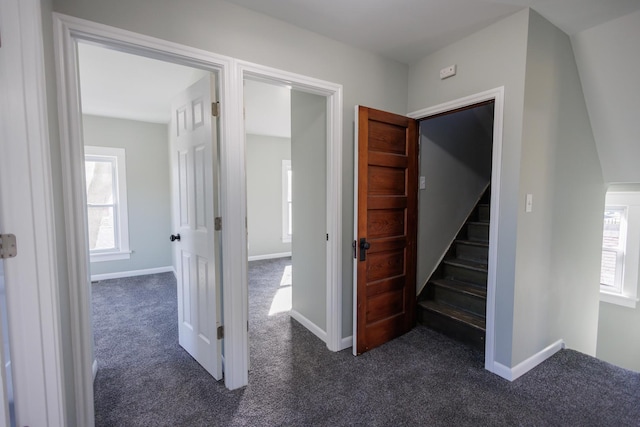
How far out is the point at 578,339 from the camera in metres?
2.70

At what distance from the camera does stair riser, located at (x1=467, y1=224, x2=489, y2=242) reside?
319 cm

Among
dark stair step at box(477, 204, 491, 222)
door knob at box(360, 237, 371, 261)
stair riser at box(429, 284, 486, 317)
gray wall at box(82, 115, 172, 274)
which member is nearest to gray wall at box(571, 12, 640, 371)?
dark stair step at box(477, 204, 491, 222)

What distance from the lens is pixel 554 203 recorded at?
88.0 inches

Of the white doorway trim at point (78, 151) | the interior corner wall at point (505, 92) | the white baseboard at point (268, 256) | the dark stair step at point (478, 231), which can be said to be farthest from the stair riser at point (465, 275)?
the white baseboard at point (268, 256)

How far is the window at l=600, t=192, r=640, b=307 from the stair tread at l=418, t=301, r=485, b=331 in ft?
6.76

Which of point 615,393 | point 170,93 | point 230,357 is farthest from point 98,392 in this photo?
point 615,393

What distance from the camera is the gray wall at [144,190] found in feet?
14.5

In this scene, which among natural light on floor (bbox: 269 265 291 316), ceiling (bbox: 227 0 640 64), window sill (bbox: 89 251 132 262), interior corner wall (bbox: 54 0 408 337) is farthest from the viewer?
window sill (bbox: 89 251 132 262)

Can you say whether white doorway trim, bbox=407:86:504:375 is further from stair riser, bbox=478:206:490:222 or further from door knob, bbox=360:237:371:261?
stair riser, bbox=478:206:490:222

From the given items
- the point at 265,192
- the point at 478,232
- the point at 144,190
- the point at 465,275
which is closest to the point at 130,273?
the point at 144,190

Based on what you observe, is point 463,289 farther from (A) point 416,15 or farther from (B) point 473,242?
(A) point 416,15

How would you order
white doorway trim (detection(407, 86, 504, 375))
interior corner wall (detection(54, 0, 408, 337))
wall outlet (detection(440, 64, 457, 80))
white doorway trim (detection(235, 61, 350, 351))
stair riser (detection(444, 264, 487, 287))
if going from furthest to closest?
stair riser (detection(444, 264, 487, 287))
wall outlet (detection(440, 64, 457, 80))
white doorway trim (detection(235, 61, 350, 351))
white doorway trim (detection(407, 86, 504, 375))
interior corner wall (detection(54, 0, 408, 337))

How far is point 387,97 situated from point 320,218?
4.04ft

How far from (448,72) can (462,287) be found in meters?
1.96
